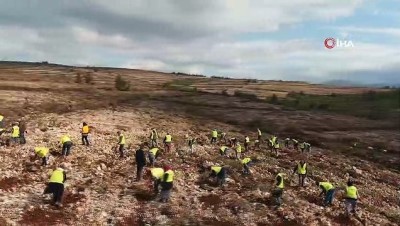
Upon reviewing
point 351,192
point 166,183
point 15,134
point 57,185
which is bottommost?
point 351,192

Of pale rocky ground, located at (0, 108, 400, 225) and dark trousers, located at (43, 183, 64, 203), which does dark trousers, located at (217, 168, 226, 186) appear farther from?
dark trousers, located at (43, 183, 64, 203)

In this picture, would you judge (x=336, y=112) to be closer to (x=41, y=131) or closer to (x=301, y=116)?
(x=301, y=116)

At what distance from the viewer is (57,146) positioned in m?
43.9

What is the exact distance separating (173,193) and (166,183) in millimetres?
3333

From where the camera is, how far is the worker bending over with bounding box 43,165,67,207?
2870cm

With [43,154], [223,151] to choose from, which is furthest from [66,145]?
[223,151]

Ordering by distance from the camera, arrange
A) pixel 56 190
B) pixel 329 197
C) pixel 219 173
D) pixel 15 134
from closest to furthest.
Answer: pixel 56 190
pixel 329 197
pixel 219 173
pixel 15 134

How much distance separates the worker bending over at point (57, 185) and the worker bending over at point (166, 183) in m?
5.98

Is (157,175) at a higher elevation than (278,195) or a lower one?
higher

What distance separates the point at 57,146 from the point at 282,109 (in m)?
77.1

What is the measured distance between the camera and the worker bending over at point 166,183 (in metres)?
30.9

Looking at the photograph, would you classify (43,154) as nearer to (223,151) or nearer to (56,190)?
(56,190)

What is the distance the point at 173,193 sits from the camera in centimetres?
3412

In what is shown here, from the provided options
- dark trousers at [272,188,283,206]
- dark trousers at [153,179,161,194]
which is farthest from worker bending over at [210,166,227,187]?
dark trousers at [153,179,161,194]
